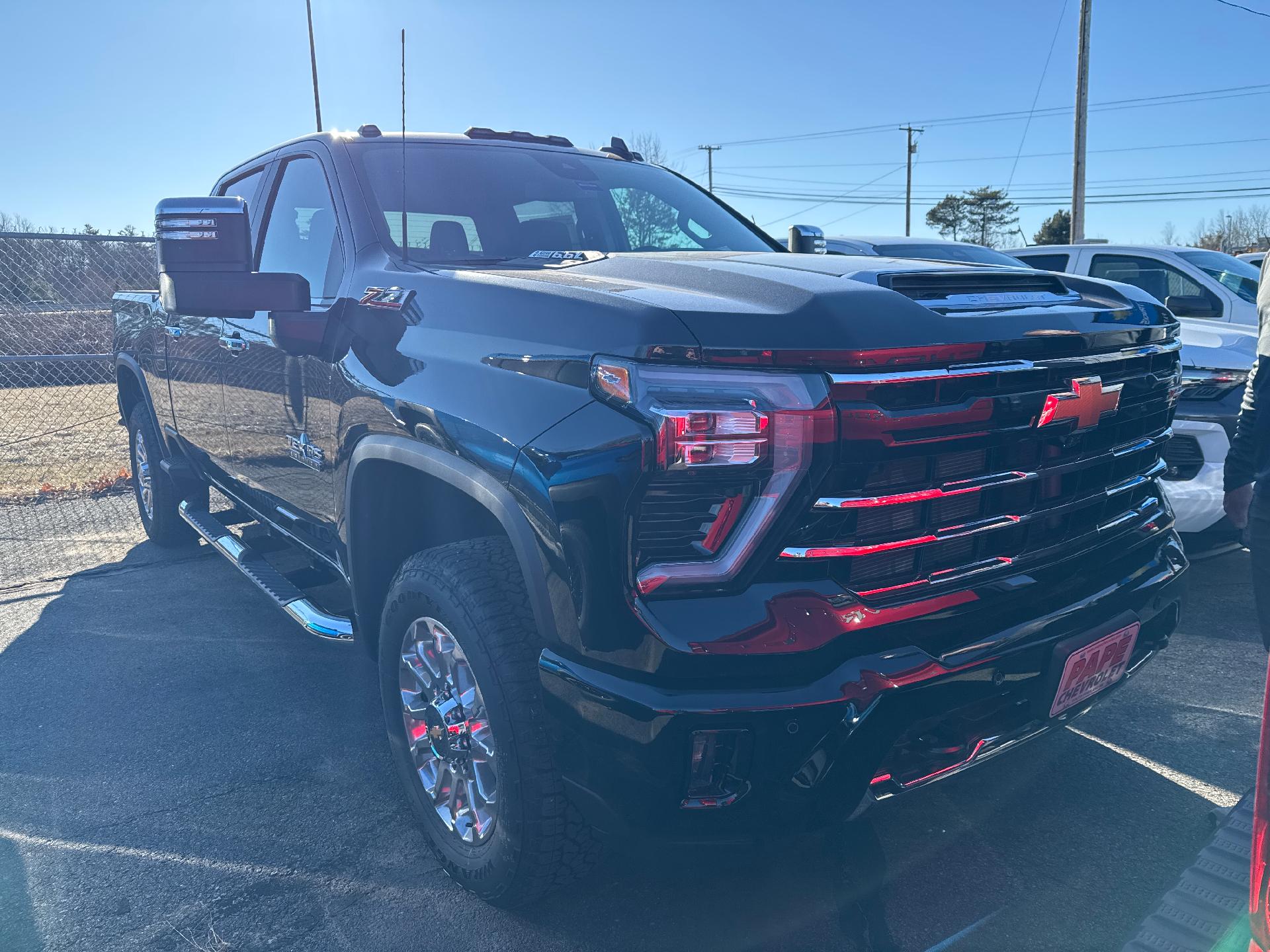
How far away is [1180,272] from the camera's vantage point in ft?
23.6

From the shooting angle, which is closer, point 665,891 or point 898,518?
point 898,518

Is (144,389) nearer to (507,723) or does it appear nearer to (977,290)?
(507,723)

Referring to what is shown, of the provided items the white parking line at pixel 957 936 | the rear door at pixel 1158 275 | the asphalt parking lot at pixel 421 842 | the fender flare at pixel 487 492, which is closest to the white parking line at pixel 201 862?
the asphalt parking lot at pixel 421 842

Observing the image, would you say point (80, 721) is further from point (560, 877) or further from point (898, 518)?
point (898, 518)

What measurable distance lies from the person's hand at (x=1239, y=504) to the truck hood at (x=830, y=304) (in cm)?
59

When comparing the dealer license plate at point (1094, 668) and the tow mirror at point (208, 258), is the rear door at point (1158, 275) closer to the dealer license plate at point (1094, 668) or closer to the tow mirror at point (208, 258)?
the dealer license plate at point (1094, 668)

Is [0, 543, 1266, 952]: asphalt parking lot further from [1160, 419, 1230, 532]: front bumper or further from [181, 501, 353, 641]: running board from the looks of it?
[1160, 419, 1230, 532]: front bumper

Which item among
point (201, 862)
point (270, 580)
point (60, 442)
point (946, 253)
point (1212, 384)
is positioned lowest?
point (201, 862)

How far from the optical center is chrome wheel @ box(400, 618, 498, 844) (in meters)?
2.42

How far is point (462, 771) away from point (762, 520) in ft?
3.95

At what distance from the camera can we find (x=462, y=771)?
8.31 feet

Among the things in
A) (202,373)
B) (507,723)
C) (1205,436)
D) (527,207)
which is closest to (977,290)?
(507,723)

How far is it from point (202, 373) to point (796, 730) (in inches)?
133

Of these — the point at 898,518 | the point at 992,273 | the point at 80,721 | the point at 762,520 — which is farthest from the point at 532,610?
the point at 80,721
